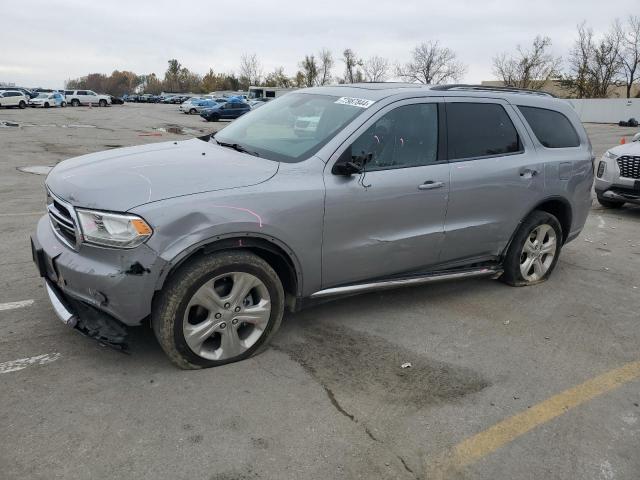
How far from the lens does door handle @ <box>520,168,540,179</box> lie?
4.62 meters

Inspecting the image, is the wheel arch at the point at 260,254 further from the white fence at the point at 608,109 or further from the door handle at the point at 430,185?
the white fence at the point at 608,109

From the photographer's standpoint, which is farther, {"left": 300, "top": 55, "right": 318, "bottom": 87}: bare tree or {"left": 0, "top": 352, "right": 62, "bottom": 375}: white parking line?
{"left": 300, "top": 55, "right": 318, "bottom": 87}: bare tree

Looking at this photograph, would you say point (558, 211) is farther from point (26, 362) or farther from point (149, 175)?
point (26, 362)

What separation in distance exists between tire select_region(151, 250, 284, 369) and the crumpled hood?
0.45m

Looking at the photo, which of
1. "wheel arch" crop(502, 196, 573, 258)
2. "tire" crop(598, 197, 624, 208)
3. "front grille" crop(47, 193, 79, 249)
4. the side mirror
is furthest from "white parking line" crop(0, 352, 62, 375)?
"tire" crop(598, 197, 624, 208)

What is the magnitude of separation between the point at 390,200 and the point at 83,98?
58.9 m

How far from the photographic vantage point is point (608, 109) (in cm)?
5241

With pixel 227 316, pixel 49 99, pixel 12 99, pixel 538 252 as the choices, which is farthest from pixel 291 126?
pixel 49 99

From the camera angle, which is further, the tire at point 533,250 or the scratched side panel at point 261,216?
the tire at point 533,250

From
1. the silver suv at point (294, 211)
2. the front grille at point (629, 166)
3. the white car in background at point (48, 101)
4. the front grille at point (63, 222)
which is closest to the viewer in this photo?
the silver suv at point (294, 211)

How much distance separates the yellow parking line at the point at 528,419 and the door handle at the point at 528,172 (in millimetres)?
1763

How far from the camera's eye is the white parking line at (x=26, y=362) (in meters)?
3.20

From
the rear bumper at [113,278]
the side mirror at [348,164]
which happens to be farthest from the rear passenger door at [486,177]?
the rear bumper at [113,278]

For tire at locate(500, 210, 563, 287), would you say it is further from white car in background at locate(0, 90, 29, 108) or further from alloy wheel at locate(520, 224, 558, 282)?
white car in background at locate(0, 90, 29, 108)
